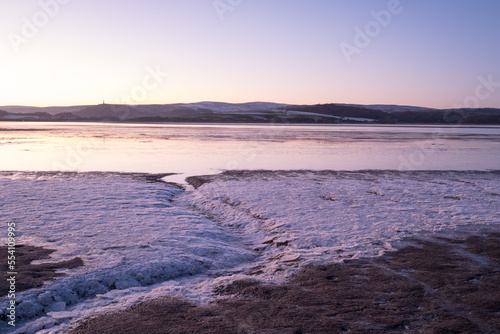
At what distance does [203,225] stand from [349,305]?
485cm

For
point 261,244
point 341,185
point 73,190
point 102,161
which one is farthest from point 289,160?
point 261,244

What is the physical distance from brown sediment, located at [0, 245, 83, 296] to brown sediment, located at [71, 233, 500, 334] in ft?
5.08

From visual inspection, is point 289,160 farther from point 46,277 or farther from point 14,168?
point 46,277

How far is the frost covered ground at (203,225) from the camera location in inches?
242

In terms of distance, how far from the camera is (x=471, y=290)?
227 inches

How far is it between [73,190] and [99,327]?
9211 millimetres

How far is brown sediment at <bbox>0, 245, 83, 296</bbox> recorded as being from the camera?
595 centimetres

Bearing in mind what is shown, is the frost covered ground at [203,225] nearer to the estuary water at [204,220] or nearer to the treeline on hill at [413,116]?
the estuary water at [204,220]

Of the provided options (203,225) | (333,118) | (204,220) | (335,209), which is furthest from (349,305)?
(333,118)

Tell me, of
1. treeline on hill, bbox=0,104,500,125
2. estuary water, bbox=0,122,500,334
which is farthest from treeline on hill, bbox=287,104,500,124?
estuary water, bbox=0,122,500,334

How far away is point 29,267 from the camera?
6.63 metres

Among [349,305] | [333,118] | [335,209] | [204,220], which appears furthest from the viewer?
[333,118]

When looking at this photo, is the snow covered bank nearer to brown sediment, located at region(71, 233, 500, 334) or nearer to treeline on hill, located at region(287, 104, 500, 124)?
brown sediment, located at region(71, 233, 500, 334)

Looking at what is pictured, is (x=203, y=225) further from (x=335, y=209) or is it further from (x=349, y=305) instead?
(x=349, y=305)
